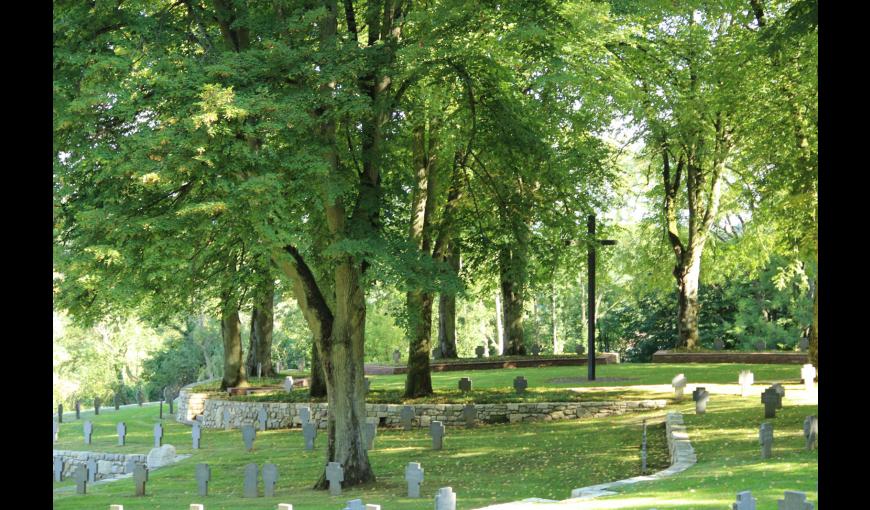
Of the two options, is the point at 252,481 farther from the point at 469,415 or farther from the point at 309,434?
the point at 469,415

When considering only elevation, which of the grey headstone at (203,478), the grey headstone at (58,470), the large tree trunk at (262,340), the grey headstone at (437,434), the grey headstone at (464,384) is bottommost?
the grey headstone at (58,470)

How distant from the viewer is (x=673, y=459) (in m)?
16.4

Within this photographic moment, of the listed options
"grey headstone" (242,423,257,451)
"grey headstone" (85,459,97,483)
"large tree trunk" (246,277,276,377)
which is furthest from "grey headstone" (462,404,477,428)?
"large tree trunk" (246,277,276,377)

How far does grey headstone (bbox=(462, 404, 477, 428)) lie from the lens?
23844 millimetres

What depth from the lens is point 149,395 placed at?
53.8 meters

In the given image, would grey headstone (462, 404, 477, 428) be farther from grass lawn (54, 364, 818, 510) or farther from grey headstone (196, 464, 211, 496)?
grey headstone (196, 464, 211, 496)

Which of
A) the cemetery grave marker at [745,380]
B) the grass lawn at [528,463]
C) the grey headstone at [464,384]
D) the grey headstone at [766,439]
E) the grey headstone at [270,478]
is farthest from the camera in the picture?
the grey headstone at [464,384]

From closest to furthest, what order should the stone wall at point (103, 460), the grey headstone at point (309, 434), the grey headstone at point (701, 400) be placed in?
the grey headstone at point (701, 400) → the grey headstone at point (309, 434) → the stone wall at point (103, 460)

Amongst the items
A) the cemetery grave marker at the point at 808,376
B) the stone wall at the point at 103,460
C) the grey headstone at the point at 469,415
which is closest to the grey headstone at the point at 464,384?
the grey headstone at the point at 469,415

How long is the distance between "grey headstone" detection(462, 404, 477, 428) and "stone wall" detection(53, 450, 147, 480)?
8.30 meters

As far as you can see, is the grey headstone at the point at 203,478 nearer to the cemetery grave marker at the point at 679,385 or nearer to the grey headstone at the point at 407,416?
the grey headstone at the point at 407,416

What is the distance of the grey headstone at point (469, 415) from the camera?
78.2 feet

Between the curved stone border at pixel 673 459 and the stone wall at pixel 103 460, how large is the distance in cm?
1335
